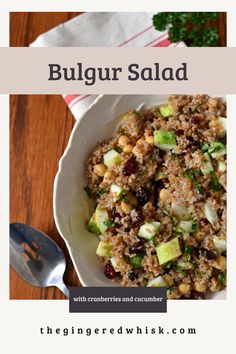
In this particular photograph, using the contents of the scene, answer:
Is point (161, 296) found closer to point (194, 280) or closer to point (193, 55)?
point (194, 280)

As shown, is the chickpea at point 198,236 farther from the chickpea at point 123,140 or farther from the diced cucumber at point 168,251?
the chickpea at point 123,140

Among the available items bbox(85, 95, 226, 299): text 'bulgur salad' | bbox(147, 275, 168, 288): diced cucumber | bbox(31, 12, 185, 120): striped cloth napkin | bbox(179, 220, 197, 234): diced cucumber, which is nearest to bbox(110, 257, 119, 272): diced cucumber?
bbox(85, 95, 226, 299): text 'bulgur salad'

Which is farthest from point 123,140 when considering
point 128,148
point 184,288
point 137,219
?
point 184,288

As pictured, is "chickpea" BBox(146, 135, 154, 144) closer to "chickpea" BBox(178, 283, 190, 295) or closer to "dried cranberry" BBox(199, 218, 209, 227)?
"dried cranberry" BBox(199, 218, 209, 227)

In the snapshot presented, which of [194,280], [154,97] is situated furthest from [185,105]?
[194,280]

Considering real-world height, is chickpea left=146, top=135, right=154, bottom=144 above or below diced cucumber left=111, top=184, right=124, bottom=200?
above

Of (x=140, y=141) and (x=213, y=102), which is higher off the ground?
(x=213, y=102)

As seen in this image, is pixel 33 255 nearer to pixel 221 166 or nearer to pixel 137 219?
pixel 137 219
